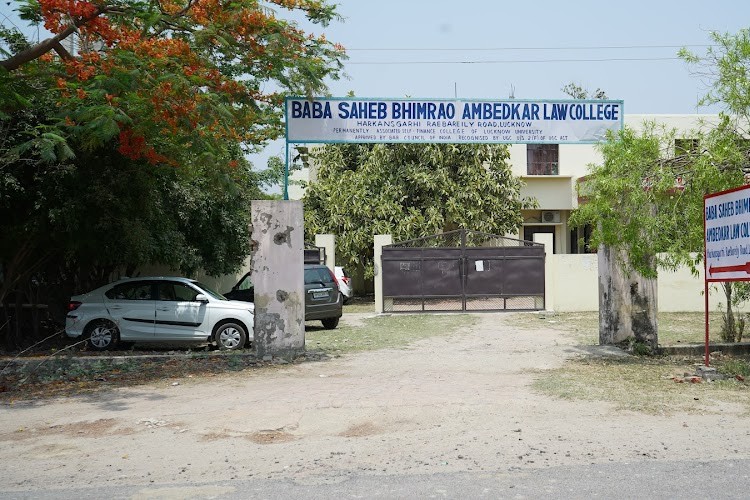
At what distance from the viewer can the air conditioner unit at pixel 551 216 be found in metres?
32.7

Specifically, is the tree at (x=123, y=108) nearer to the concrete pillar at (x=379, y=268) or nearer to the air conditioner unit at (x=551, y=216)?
the concrete pillar at (x=379, y=268)

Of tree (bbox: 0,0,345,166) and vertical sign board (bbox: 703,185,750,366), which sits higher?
tree (bbox: 0,0,345,166)

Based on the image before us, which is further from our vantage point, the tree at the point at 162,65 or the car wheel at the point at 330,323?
the car wheel at the point at 330,323

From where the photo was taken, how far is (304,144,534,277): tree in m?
26.4

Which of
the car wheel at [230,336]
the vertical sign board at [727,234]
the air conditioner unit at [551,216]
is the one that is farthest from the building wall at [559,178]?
the vertical sign board at [727,234]

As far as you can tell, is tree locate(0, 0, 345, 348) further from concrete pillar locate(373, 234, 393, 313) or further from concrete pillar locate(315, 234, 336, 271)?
concrete pillar locate(315, 234, 336, 271)

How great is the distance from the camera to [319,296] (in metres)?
18.6

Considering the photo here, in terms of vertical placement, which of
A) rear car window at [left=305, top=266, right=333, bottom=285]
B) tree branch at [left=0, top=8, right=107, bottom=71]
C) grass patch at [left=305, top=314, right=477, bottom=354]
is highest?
tree branch at [left=0, top=8, right=107, bottom=71]

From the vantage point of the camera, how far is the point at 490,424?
7867mm

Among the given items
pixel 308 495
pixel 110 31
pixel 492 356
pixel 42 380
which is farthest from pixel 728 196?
pixel 42 380

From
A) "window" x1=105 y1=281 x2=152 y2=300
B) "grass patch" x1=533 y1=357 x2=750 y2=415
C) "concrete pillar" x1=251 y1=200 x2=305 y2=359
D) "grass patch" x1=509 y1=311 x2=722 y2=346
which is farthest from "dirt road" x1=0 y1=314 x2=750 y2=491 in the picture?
"grass patch" x1=509 y1=311 x2=722 y2=346

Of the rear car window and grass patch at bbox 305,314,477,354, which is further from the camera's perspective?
the rear car window

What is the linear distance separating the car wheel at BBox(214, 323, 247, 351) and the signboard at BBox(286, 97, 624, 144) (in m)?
3.75

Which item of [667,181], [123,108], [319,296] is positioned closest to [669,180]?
[667,181]
